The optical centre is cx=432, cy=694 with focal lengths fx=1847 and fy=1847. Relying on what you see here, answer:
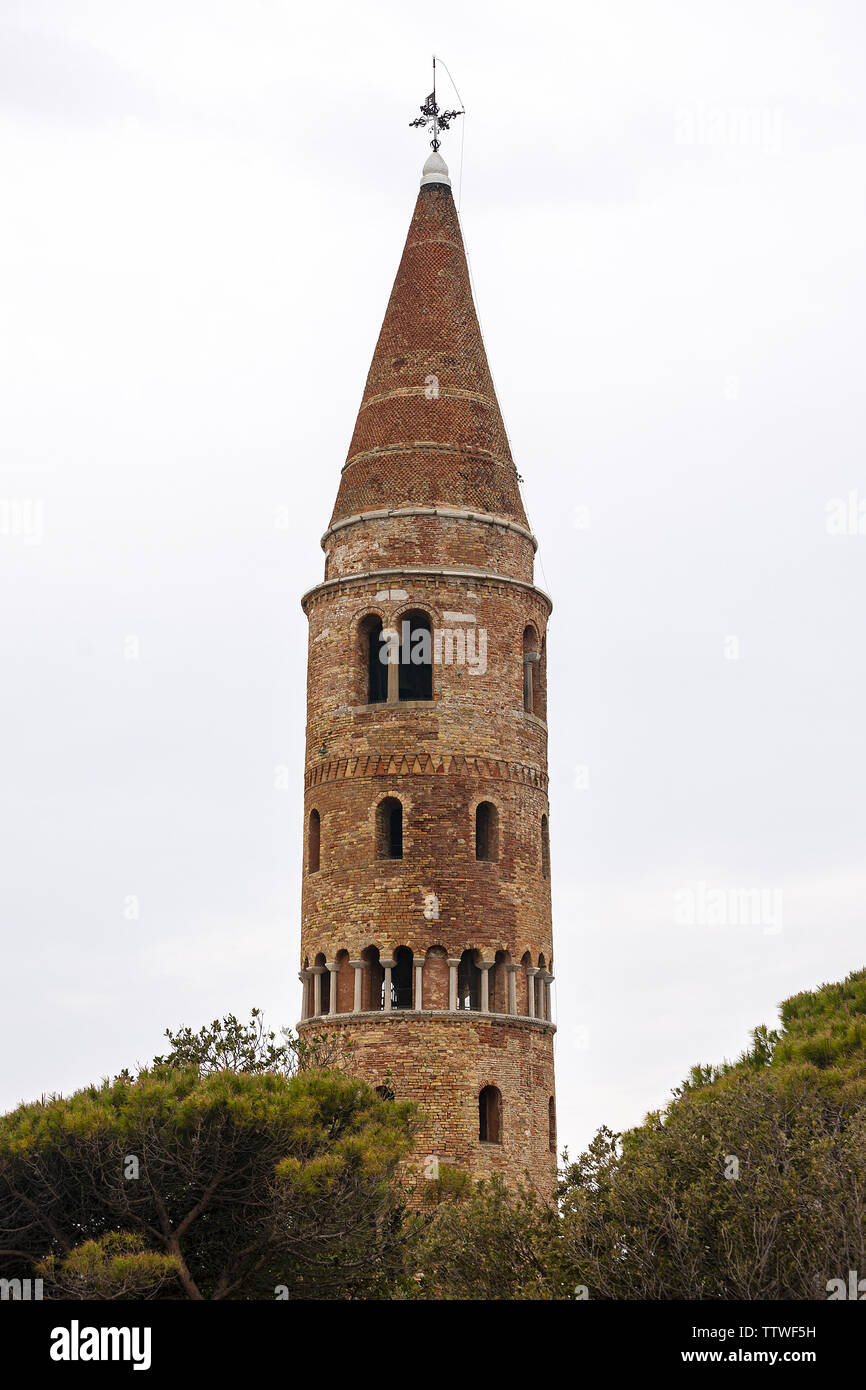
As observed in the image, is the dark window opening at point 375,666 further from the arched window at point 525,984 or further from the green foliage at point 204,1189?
the green foliage at point 204,1189

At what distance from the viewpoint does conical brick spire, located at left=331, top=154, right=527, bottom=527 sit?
3559 cm

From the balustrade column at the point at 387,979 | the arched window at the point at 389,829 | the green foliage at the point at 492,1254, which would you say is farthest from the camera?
the arched window at the point at 389,829

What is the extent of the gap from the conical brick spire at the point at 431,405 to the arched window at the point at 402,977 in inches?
337

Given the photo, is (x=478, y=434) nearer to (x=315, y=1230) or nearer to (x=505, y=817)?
(x=505, y=817)

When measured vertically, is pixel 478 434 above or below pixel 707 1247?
above

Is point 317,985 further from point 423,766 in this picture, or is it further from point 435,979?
point 423,766

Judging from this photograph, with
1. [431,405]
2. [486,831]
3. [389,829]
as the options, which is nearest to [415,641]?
[389,829]

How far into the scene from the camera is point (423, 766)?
33.6m

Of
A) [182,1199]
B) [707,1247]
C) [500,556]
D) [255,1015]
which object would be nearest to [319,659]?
[500,556]

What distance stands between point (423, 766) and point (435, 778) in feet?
1.01

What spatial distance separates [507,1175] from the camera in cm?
3181

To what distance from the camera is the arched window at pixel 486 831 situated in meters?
33.9

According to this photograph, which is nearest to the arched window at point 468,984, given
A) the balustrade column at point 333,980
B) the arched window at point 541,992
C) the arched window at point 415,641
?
the arched window at point 541,992
